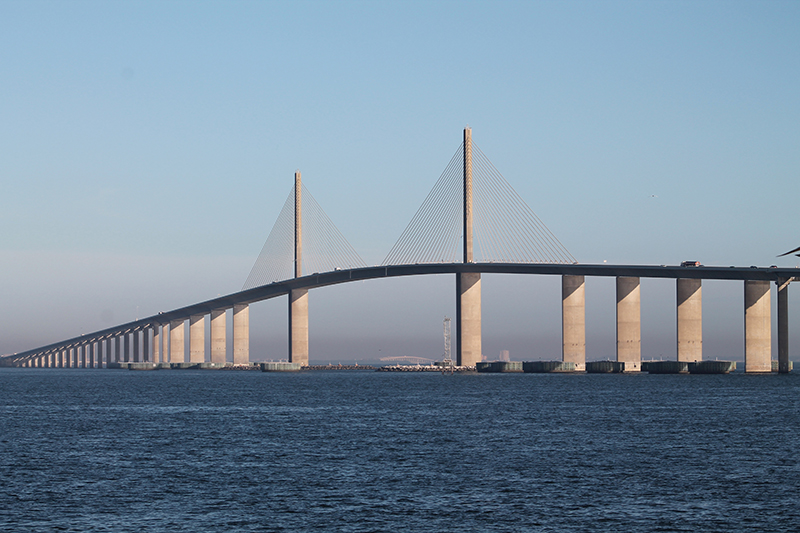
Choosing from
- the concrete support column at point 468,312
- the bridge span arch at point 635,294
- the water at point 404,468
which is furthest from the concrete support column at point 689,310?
the water at point 404,468

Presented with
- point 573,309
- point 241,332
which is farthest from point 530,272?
point 241,332

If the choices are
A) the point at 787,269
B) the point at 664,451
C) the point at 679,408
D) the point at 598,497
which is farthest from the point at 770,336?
the point at 598,497

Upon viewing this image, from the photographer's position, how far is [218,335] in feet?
553

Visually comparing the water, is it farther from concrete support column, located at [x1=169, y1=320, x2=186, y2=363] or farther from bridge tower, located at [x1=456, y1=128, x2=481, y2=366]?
concrete support column, located at [x1=169, y1=320, x2=186, y2=363]

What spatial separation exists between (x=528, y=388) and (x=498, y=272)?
29.8 meters

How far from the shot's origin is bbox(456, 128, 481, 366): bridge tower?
11712cm

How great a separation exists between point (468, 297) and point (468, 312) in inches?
76.9

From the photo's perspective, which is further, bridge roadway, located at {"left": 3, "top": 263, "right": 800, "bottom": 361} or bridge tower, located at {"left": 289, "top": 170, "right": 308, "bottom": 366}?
bridge tower, located at {"left": 289, "top": 170, "right": 308, "bottom": 366}

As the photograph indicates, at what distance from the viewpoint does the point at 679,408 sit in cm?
6412

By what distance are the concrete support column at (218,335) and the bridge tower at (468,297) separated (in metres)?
58.8

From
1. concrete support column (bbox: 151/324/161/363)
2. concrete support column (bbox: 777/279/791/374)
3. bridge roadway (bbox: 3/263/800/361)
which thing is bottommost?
concrete support column (bbox: 151/324/161/363)

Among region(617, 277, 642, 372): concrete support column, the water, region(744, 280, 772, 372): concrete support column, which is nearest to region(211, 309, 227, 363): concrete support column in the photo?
region(617, 277, 642, 372): concrete support column

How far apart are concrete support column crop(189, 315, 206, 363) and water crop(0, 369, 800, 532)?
110 meters

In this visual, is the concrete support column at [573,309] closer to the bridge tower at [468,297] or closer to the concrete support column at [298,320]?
the bridge tower at [468,297]
